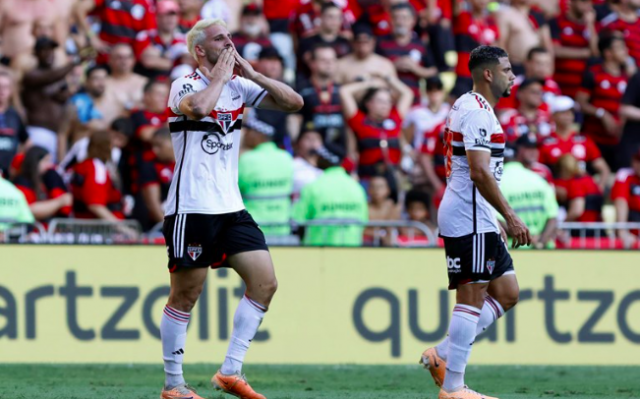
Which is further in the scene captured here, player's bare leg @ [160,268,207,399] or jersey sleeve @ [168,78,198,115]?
player's bare leg @ [160,268,207,399]

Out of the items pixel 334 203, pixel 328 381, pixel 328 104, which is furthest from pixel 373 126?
pixel 328 381

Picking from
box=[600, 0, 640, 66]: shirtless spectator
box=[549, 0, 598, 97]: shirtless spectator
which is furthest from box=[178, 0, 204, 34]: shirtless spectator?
box=[600, 0, 640, 66]: shirtless spectator

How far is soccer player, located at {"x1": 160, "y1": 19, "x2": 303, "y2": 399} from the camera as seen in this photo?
8.05 m

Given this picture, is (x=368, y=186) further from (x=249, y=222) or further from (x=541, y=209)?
(x=249, y=222)

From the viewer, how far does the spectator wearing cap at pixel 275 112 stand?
14742mm

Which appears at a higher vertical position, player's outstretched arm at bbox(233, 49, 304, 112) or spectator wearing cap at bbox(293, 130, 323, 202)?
player's outstretched arm at bbox(233, 49, 304, 112)

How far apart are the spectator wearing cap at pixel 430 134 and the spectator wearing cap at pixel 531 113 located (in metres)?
0.86

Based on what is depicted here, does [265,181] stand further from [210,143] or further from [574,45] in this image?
[574,45]

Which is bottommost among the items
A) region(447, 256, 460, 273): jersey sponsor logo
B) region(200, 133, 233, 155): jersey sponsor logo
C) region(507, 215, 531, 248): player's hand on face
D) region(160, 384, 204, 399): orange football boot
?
region(160, 384, 204, 399): orange football boot

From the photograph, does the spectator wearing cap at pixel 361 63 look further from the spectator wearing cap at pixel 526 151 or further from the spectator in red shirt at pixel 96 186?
the spectator in red shirt at pixel 96 186

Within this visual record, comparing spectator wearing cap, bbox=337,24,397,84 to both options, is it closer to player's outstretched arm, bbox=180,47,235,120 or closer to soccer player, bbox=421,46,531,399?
soccer player, bbox=421,46,531,399

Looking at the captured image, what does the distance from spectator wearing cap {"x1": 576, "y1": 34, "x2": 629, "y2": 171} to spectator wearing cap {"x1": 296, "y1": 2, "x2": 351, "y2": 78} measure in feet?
11.3

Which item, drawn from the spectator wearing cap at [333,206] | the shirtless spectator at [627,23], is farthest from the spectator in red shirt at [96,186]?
the shirtless spectator at [627,23]

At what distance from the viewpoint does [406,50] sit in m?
16.9
